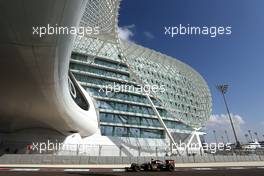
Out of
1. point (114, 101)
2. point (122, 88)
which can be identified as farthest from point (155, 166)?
point (122, 88)

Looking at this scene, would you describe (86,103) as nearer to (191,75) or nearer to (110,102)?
(110,102)

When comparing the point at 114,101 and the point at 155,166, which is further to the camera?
the point at 114,101

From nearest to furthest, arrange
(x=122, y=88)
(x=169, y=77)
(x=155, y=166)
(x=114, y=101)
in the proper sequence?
1. (x=155, y=166)
2. (x=114, y=101)
3. (x=122, y=88)
4. (x=169, y=77)

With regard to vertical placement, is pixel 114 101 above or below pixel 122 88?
below

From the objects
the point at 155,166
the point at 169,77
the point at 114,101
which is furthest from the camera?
the point at 169,77

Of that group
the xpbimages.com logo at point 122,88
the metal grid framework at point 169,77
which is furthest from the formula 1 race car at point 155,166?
the xpbimages.com logo at point 122,88

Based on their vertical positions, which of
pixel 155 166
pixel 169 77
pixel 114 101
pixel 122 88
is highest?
pixel 169 77

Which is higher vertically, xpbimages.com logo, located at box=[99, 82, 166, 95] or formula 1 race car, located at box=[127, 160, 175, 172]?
xpbimages.com logo, located at box=[99, 82, 166, 95]

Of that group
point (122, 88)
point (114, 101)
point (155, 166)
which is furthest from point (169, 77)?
point (155, 166)

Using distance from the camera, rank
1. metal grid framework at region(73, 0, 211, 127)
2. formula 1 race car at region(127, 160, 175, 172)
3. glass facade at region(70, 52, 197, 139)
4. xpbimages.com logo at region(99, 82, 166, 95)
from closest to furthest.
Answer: formula 1 race car at region(127, 160, 175, 172), glass facade at region(70, 52, 197, 139), xpbimages.com logo at region(99, 82, 166, 95), metal grid framework at region(73, 0, 211, 127)

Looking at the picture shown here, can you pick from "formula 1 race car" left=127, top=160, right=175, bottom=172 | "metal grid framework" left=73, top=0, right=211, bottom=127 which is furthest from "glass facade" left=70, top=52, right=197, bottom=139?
"formula 1 race car" left=127, top=160, right=175, bottom=172

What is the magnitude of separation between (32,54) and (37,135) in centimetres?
2701

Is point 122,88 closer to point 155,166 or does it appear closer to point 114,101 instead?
point 114,101

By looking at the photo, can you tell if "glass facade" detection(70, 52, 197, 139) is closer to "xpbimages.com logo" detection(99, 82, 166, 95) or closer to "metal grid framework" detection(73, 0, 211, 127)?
"xpbimages.com logo" detection(99, 82, 166, 95)
